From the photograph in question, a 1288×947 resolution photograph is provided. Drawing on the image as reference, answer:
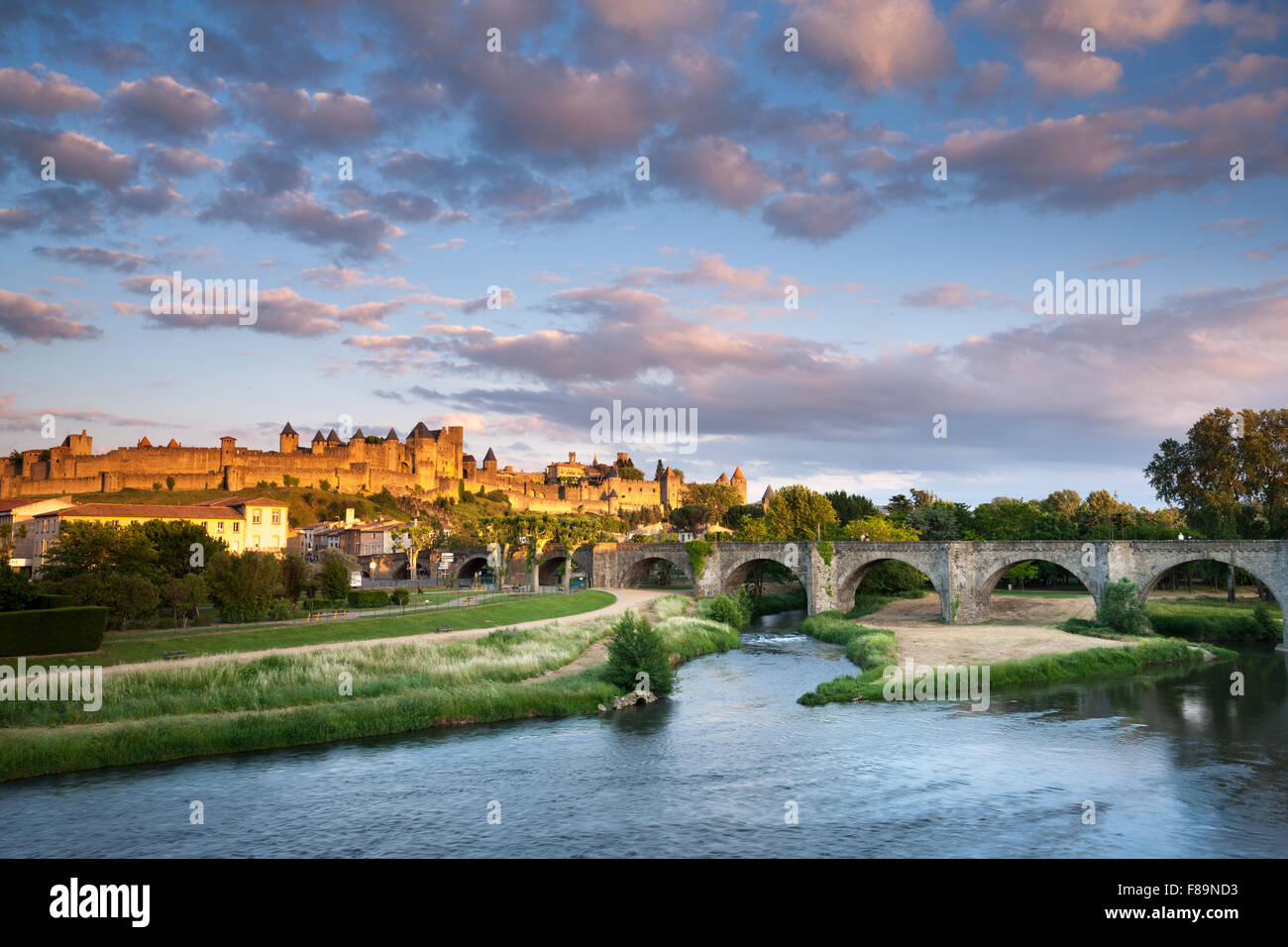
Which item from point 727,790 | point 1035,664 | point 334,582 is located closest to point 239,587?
point 334,582

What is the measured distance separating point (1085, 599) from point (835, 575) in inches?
640

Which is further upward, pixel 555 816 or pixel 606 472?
pixel 606 472

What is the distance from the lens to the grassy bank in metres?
31.0

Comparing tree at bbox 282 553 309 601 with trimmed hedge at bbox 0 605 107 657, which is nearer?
trimmed hedge at bbox 0 605 107 657

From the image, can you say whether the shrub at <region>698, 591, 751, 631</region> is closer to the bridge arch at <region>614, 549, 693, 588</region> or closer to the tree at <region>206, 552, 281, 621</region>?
the bridge arch at <region>614, 549, 693, 588</region>

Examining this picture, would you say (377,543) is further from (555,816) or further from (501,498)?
(555,816)

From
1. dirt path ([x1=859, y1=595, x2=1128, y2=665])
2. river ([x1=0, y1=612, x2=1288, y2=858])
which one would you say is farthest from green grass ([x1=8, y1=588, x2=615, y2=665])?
dirt path ([x1=859, y1=595, x2=1128, y2=665])

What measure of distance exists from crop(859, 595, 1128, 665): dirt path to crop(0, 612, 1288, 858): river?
404 inches

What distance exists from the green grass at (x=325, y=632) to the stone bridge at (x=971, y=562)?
A: 18805mm

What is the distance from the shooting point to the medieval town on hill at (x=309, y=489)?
8119 cm

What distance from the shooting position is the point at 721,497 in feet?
506

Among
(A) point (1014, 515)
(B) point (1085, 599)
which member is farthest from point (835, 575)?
(A) point (1014, 515)

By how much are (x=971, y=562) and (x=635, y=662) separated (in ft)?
102

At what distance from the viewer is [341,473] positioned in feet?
439
